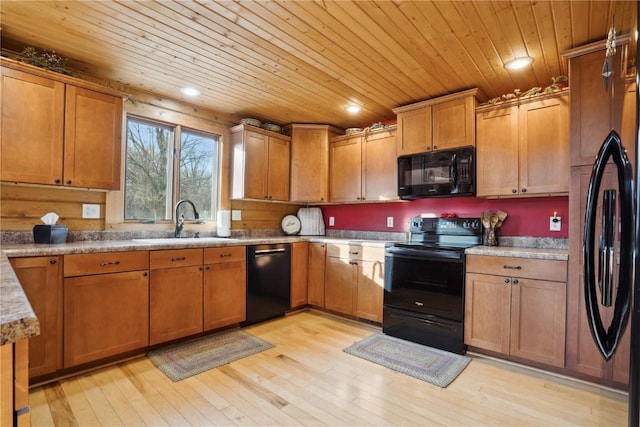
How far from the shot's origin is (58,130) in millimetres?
2371

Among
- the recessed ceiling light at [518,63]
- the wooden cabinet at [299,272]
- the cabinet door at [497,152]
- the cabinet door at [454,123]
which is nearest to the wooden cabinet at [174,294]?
the wooden cabinet at [299,272]

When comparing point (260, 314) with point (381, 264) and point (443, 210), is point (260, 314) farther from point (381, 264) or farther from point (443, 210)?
point (443, 210)

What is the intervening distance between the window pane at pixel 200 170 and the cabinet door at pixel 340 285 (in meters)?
1.49

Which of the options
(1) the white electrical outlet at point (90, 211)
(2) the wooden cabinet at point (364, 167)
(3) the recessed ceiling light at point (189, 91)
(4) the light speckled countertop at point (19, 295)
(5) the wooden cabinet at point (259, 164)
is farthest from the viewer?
(5) the wooden cabinet at point (259, 164)

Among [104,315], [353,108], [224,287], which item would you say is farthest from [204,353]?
[353,108]

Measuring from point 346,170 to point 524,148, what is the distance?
1866 mm

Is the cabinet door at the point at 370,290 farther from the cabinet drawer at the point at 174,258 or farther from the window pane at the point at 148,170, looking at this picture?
the window pane at the point at 148,170

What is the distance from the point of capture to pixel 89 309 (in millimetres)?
2262

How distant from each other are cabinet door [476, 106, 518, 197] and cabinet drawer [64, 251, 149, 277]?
115 inches

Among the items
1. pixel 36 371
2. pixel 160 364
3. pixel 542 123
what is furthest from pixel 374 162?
pixel 36 371

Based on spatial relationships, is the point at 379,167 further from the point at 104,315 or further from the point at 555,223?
the point at 104,315

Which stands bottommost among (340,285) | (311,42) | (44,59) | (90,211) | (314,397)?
(314,397)

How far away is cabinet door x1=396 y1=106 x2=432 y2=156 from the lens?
3.23 m

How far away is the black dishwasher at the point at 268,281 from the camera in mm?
3277
